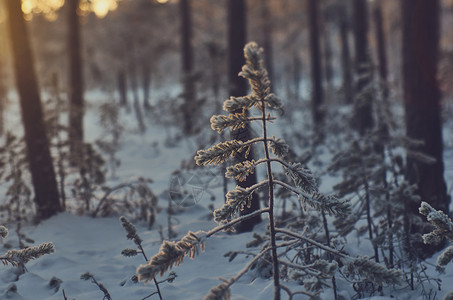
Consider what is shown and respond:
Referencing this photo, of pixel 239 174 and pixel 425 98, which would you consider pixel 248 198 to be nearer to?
pixel 239 174

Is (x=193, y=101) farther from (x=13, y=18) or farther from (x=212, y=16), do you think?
(x=212, y=16)

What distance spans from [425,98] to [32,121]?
223 inches

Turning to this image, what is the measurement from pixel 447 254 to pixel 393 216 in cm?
223

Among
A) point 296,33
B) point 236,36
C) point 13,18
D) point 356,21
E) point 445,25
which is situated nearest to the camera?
point 13,18

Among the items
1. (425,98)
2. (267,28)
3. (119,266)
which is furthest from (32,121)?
(267,28)

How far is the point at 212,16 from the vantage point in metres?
28.7

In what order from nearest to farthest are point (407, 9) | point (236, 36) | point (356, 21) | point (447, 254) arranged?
point (447, 254) → point (407, 9) → point (236, 36) → point (356, 21)

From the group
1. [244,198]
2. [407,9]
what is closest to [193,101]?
[407,9]

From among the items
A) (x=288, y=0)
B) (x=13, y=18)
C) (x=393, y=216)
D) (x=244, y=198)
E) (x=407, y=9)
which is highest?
(x=288, y=0)

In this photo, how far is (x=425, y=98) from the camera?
203 inches

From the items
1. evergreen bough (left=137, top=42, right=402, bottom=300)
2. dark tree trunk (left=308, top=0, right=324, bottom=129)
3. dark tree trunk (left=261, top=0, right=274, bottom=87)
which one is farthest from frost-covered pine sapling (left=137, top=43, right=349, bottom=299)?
dark tree trunk (left=261, top=0, right=274, bottom=87)

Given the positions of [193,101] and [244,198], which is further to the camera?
[193,101]

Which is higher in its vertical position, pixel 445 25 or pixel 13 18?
pixel 445 25

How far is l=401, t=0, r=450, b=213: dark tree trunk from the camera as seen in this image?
16.9 ft
